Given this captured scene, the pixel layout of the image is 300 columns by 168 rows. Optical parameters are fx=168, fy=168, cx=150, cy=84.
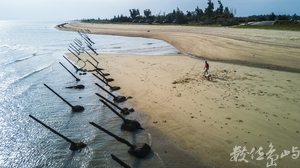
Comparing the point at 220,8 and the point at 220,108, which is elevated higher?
the point at 220,8

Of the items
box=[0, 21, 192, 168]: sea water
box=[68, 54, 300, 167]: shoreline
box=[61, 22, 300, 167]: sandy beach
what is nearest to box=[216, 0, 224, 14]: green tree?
box=[61, 22, 300, 167]: sandy beach

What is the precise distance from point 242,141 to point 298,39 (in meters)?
22.4

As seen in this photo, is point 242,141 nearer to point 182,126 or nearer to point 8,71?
point 182,126

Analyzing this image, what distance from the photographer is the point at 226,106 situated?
9008 millimetres

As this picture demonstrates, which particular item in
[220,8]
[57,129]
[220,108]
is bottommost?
[57,129]

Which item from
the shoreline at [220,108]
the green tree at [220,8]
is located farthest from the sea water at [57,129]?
the green tree at [220,8]

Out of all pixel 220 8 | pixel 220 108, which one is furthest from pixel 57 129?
pixel 220 8

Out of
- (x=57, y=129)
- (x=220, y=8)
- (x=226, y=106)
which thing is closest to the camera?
(x=57, y=129)

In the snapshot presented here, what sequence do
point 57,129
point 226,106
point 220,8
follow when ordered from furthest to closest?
point 220,8 → point 226,106 → point 57,129

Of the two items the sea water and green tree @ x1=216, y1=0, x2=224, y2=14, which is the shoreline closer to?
the sea water

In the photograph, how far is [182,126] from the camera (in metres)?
7.82

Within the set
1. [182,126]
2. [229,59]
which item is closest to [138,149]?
[182,126]

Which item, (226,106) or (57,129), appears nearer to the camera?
(57,129)

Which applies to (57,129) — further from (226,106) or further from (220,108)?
(226,106)
